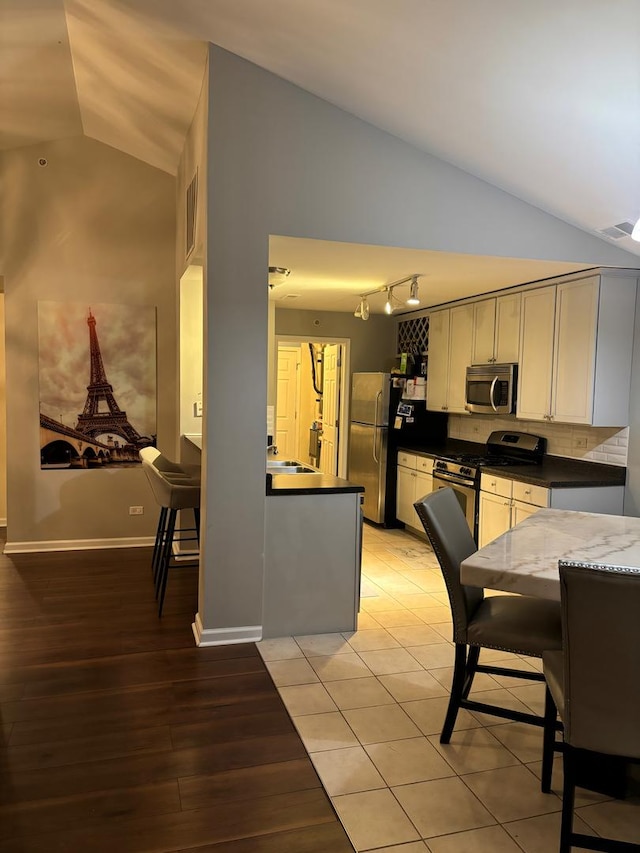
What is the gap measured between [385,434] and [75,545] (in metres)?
3.02

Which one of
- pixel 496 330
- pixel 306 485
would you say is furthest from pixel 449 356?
pixel 306 485

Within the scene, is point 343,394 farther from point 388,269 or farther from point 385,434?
point 388,269

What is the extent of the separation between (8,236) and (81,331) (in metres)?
0.92

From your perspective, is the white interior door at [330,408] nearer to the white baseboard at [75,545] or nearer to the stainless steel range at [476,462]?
the stainless steel range at [476,462]

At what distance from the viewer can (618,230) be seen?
372 centimetres

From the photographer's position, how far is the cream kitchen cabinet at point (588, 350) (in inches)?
163

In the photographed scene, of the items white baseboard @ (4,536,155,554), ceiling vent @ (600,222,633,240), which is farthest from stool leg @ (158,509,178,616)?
ceiling vent @ (600,222,633,240)

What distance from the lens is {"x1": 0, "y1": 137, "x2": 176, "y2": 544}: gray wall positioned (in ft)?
16.8

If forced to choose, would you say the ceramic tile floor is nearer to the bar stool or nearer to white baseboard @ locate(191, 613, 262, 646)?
white baseboard @ locate(191, 613, 262, 646)

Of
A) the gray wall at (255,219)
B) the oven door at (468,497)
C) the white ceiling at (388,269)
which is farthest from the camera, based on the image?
the oven door at (468,497)

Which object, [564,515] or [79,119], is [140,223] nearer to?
[79,119]

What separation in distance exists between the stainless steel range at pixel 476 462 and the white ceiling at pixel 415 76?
1.41 m

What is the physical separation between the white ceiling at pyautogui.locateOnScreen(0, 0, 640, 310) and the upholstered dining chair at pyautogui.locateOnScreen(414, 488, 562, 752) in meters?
1.85

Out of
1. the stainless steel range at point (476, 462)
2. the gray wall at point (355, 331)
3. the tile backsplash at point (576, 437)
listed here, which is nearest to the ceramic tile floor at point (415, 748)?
the stainless steel range at point (476, 462)
